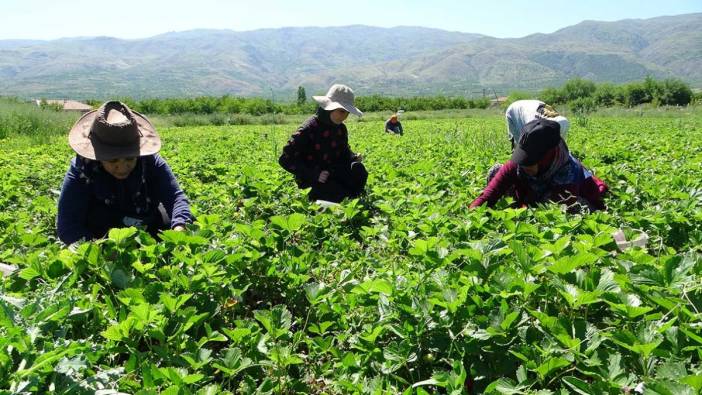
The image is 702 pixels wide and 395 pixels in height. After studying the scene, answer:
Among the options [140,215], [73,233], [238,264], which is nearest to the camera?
[238,264]

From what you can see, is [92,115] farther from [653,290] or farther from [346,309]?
[653,290]

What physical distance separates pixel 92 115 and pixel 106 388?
2.25 metres

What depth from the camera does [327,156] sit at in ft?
18.2

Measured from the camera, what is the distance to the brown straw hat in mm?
3096

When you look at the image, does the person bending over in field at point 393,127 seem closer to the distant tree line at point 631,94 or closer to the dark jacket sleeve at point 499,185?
the dark jacket sleeve at point 499,185

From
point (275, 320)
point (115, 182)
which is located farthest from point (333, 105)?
point (275, 320)

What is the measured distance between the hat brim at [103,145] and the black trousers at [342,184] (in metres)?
2.14

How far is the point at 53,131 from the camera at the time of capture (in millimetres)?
17016

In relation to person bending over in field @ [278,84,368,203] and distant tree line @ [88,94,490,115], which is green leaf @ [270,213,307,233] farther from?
distant tree line @ [88,94,490,115]

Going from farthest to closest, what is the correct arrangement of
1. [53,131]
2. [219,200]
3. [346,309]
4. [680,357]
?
[53,131], [219,200], [346,309], [680,357]

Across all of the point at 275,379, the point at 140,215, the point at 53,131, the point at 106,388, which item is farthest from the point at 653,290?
the point at 53,131

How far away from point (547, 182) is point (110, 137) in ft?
10.9

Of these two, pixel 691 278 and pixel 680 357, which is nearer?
pixel 680 357

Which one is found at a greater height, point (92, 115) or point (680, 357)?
point (92, 115)
